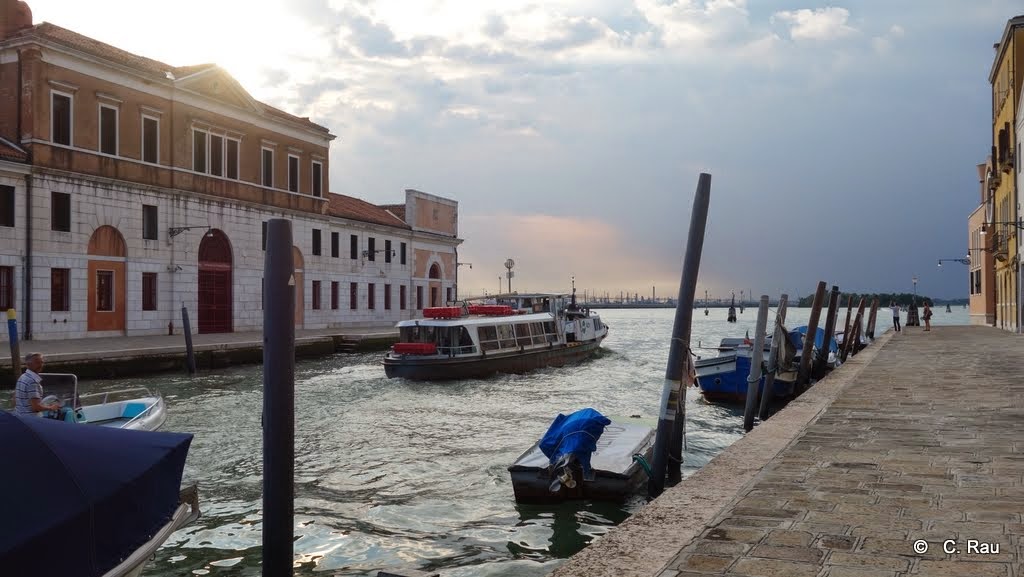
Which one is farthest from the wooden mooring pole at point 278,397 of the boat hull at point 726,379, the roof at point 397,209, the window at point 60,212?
the roof at point 397,209

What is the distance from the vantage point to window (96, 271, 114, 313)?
2736 cm

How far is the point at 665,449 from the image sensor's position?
355 inches

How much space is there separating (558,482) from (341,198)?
40.4m

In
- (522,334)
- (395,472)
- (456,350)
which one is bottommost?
(395,472)

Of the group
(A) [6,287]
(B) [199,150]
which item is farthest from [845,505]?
(B) [199,150]

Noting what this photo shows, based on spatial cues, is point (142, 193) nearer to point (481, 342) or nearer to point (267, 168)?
point (267, 168)

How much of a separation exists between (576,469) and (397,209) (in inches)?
1746

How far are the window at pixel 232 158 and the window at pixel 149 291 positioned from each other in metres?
5.89

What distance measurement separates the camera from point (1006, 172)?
34281 mm

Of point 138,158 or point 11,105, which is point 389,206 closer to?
point 138,158

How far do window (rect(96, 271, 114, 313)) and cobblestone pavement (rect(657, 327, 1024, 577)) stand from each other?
987 inches

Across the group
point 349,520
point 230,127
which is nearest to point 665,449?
point 349,520

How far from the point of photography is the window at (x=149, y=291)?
96.1 ft

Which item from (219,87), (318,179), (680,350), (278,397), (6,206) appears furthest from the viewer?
(318,179)
